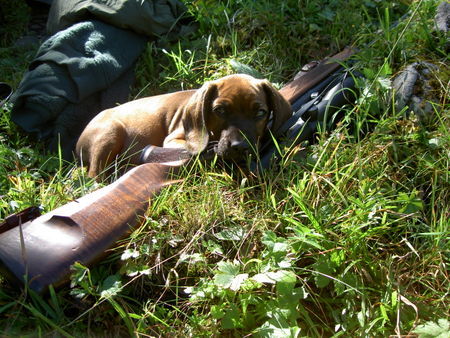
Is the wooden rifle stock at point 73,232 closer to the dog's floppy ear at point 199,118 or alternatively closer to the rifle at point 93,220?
the rifle at point 93,220

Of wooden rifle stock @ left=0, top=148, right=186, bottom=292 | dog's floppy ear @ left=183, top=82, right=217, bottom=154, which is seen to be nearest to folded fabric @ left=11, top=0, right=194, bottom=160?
dog's floppy ear @ left=183, top=82, right=217, bottom=154

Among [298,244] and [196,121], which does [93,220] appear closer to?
[298,244]

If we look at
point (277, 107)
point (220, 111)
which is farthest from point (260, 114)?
point (220, 111)

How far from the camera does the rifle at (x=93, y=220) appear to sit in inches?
102

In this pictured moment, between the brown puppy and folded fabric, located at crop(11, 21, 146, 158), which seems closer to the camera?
the brown puppy

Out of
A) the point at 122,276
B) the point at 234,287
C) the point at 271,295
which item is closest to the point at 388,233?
the point at 271,295

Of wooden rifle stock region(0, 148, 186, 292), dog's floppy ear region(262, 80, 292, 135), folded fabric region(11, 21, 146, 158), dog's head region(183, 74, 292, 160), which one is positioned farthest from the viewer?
folded fabric region(11, 21, 146, 158)

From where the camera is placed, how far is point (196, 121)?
3.94 m

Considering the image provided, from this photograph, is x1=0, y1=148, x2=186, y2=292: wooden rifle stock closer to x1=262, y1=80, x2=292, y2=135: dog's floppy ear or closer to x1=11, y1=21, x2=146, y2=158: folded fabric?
x1=262, y1=80, x2=292, y2=135: dog's floppy ear

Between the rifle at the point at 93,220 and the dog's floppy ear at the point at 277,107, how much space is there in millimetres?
85

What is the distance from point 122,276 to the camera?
2977 millimetres

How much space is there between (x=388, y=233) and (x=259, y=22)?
3.24 m

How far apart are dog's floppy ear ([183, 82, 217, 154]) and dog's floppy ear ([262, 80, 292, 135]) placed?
1.31ft

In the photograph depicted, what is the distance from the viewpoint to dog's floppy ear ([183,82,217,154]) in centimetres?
382
